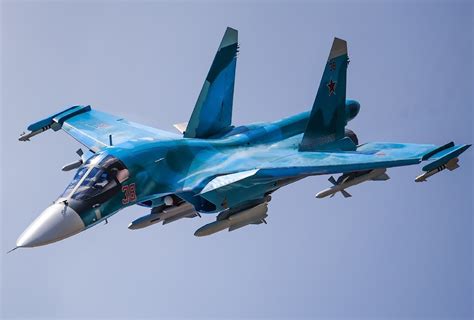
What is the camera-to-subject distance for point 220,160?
3278cm

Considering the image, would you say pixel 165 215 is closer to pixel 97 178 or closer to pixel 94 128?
pixel 97 178

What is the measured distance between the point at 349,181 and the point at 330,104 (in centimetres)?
288

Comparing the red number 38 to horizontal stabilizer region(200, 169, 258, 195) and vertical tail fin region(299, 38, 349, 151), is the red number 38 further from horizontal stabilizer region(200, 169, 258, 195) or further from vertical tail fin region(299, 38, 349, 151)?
vertical tail fin region(299, 38, 349, 151)

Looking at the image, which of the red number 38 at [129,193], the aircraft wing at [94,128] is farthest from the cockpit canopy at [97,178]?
the aircraft wing at [94,128]

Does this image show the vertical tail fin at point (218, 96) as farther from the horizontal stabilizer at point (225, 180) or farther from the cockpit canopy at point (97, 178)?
the cockpit canopy at point (97, 178)

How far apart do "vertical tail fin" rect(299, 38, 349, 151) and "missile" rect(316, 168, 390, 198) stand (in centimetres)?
160

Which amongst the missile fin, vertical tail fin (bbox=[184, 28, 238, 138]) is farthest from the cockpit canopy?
the missile fin

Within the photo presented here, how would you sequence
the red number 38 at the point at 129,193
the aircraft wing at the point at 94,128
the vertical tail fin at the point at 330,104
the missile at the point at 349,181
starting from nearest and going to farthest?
1. the red number 38 at the point at 129,193
2. the missile at the point at 349,181
3. the vertical tail fin at the point at 330,104
4. the aircraft wing at the point at 94,128

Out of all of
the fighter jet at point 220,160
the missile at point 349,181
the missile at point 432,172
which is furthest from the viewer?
the missile at point 349,181

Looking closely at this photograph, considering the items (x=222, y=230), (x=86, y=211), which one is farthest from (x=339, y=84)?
(x=86, y=211)

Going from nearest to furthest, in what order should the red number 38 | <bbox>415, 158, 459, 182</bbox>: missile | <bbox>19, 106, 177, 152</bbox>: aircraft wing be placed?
the red number 38, <bbox>415, 158, 459, 182</bbox>: missile, <bbox>19, 106, 177, 152</bbox>: aircraft wing

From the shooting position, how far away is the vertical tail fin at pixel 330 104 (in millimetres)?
34688

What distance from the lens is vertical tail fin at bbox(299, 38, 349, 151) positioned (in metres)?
34.7

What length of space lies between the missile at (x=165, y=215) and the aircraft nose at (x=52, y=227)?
2492mm
